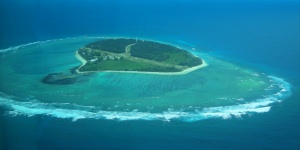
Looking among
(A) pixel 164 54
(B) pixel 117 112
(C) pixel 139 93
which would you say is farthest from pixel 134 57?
(B) pixel 117 112

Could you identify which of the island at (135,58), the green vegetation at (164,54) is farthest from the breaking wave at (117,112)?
the green vegetation at (164,54)

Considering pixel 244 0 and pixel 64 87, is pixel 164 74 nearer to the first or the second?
pixel 64 87

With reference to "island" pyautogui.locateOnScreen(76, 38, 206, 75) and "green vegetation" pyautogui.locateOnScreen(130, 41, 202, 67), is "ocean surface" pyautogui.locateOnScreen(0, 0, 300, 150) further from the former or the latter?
"green vegetation" pyautogui.locateOnScreen(130, 41, 202, 67)

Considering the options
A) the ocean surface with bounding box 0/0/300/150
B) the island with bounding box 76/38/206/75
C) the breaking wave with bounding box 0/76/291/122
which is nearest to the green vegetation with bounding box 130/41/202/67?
the island with bounding box 76/38/206/75

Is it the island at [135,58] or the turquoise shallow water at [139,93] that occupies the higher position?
the island at [135,58]

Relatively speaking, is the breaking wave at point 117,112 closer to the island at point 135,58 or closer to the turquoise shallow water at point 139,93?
the turquoise shallow water at point 139,93

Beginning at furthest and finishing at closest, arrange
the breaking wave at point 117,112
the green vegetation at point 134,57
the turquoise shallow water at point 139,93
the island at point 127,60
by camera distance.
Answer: the green vegetation at point 134,57, the island at point 127,60, the turquoise shallow water at point 139,93, the breaking wave at point 117,112

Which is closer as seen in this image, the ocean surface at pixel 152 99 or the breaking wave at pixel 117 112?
the ocean surface at pixel 152 99
